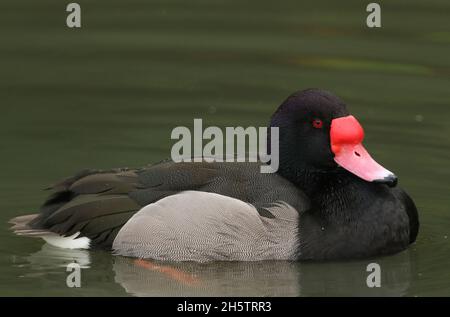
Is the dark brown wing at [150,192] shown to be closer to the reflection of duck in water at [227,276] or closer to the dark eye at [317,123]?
the reflection of duck in water at [227,276]

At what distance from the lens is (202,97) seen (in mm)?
14625

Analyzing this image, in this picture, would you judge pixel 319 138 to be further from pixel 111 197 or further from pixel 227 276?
pixel 111 197

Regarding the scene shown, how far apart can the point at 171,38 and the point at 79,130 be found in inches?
135

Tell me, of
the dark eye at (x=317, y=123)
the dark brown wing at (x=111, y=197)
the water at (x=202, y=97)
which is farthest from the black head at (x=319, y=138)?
the water at (x=202, y=97)

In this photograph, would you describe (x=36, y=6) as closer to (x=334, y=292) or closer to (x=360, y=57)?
(x=360, y=57)

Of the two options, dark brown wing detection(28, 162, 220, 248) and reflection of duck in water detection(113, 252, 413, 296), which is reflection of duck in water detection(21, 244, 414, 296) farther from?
dark brown wing detection(28, 162, 220, 248)

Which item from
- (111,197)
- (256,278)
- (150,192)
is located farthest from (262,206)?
(111,197)

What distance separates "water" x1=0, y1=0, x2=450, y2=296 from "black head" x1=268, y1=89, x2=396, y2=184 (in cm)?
82

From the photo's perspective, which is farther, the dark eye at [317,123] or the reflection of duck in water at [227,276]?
the dark eye at [317,123]

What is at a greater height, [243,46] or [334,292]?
[243,46]

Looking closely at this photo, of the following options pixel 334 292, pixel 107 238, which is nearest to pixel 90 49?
pixel 107 238

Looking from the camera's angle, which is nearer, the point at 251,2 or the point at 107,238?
the point at 107,238

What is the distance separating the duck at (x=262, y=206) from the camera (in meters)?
10.2

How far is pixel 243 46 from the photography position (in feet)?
53.7
